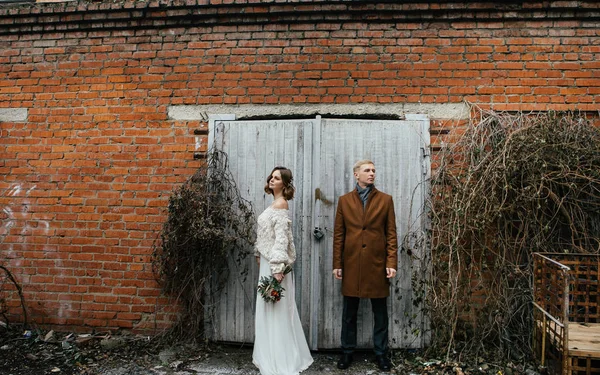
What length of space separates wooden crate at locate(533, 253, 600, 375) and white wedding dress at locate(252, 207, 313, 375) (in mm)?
2237

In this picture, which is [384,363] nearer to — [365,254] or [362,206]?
[365,254]

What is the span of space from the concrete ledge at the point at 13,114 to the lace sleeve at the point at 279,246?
3484 millimetres

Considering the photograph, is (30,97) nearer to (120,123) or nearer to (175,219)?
(120,123)

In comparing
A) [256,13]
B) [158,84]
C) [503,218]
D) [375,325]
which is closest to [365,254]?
[375,325]

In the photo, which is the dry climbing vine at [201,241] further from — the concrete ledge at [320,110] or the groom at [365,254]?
the groom at [365,254]

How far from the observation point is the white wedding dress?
380 cm

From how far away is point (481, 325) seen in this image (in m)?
4.18

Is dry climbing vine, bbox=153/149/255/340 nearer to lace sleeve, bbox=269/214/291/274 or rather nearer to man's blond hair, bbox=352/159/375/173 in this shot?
lace sleeve, bbox=269/214/291/274

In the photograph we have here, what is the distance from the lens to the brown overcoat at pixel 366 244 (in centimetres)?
386

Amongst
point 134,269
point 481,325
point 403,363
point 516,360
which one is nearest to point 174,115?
point 134,269

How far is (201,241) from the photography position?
4.27m

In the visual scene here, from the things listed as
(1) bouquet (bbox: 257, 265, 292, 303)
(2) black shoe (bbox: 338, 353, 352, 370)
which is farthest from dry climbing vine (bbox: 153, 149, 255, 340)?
(2) black shoe (bbox: 338, 353, 352, 370)

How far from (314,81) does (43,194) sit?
345cm

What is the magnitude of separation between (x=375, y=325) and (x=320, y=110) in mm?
2342
